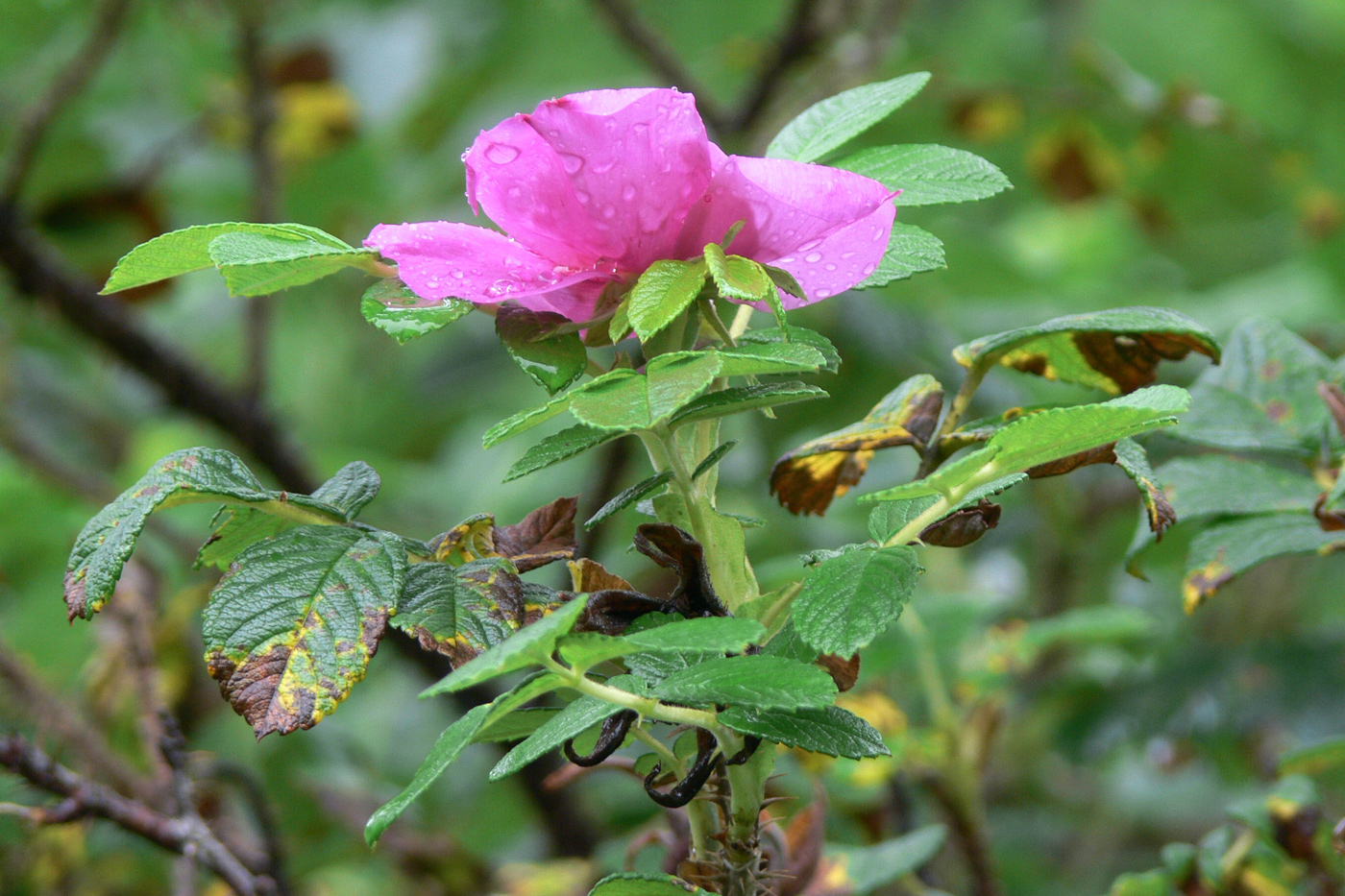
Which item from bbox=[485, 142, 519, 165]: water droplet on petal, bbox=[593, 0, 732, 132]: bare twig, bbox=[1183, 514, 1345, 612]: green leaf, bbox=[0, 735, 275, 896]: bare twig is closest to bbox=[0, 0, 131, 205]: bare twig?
bbox=[593, 0, 732, 132]: bare twig

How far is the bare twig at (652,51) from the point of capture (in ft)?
2.90

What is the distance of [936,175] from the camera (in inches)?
11.9

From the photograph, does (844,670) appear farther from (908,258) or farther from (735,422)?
(735,422)

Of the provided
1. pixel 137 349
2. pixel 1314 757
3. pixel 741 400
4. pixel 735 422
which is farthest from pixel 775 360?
pixel 735 422

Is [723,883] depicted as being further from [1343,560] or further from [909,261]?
[1343,560]

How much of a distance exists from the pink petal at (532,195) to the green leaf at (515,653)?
0.30ft

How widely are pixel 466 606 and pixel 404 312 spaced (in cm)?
7

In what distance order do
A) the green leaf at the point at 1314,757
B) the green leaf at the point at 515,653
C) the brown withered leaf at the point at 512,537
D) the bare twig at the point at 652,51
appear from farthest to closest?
the bare twig at the point at 652,51
the green leaf at the point at 1314,757
the brown withered leaf at the point at 512,537
the green leaf at the point at 515,653

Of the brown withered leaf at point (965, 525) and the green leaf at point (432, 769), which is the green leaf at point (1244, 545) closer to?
the brown withered leaf at point (965, 525)

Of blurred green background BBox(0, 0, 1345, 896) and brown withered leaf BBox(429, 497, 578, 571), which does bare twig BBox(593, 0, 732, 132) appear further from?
brown withered leaf BBox(429, 497, 578, 571)

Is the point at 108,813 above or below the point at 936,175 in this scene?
below

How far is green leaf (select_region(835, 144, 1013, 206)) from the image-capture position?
0.30 metres

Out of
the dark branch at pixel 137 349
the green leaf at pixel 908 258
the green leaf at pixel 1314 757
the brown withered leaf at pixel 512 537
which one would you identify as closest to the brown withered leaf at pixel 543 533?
the brown withered leaf at pixel 512 537

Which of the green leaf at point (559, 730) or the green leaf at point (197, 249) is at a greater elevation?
the green leaf at point (197, 249)
